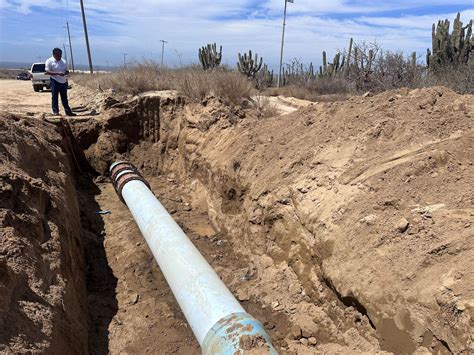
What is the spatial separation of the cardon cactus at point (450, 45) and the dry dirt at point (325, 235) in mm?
13466

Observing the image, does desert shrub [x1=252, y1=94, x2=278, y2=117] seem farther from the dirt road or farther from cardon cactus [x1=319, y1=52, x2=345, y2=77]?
cardon cactus [x1=319, y1=52, x2=345, y2=77]

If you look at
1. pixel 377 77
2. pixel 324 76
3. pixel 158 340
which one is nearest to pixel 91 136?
pixel 158 340

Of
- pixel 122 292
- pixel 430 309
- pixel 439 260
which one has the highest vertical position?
pixel 439 260

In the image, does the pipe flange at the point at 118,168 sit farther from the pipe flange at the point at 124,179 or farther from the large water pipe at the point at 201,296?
the large water pipe at the point at 201,296

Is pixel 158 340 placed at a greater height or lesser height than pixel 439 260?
lesser

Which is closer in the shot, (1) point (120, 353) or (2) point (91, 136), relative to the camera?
(1) point (120, 353)

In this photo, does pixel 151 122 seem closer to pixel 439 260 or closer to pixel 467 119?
pixel 467 119

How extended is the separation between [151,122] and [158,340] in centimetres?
712

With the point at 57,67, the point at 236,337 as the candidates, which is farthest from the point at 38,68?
the point at 236,337

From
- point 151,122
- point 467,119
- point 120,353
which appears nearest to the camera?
Result: point 120,353

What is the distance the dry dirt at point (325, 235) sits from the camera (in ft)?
11.0

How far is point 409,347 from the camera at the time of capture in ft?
10.5

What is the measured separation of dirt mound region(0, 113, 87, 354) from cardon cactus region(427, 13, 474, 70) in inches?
673

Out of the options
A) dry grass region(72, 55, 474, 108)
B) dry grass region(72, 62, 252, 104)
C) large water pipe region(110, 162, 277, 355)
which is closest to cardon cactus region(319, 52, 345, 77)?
dry grass region(72, 55, 474, 108)
